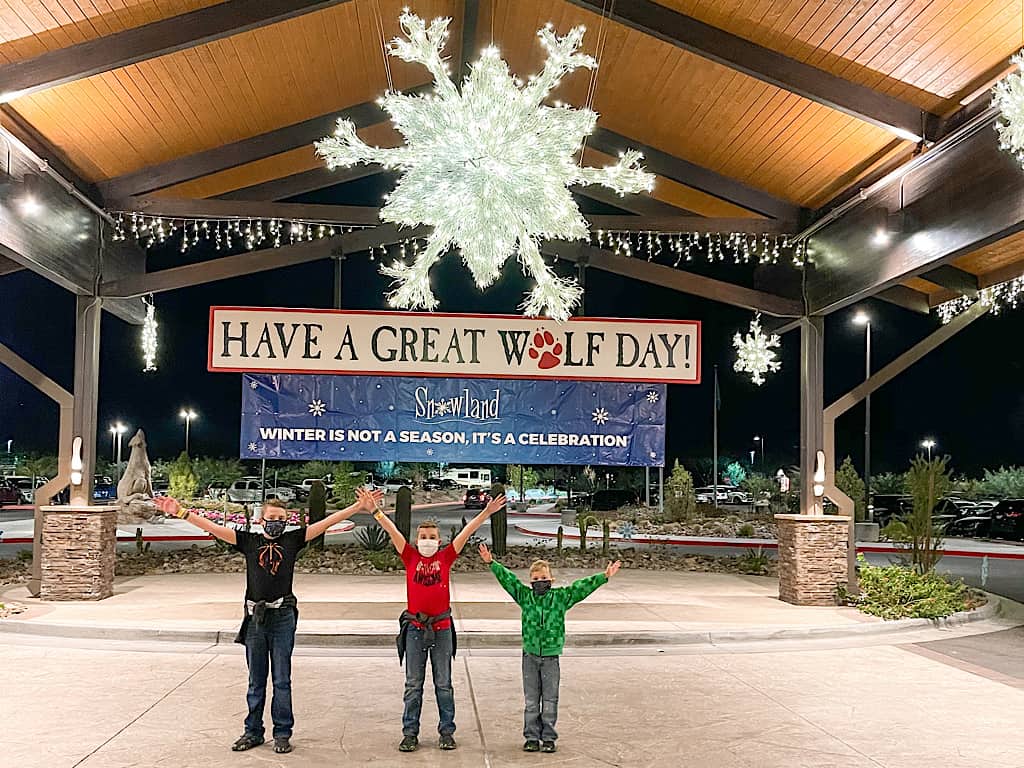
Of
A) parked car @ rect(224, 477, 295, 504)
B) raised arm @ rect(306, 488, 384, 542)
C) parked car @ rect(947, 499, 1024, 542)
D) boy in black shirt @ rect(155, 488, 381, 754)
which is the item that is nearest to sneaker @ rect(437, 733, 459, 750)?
boy in black shirt @ rect(155, 488, 381, 754)

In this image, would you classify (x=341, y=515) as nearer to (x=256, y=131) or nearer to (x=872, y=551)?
(x=256, y=131)

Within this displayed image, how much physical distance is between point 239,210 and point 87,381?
3.16 meters

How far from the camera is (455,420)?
625 inches

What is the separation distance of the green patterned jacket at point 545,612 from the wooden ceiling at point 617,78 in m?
6.23

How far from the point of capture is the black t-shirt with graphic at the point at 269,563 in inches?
269

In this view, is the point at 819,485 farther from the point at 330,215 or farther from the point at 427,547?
the point at 427,547

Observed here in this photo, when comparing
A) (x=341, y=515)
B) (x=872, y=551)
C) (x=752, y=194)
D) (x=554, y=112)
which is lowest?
(x=872, y=551)

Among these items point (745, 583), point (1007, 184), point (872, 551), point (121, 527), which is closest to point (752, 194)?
point (1007, 184)

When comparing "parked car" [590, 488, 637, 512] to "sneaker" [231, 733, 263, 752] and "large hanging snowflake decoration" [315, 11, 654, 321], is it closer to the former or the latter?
"sneaker" [231, 733, 263, 752]

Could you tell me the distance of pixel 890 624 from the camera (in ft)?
41.4

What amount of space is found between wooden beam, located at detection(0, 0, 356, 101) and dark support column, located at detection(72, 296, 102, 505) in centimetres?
441

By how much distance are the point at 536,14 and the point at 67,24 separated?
216 inches

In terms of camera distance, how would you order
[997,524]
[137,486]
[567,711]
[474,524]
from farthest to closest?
[137,486]
[997,524]
[567,711]
[474,524]

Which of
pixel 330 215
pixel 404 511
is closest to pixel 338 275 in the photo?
pixel 330 215
